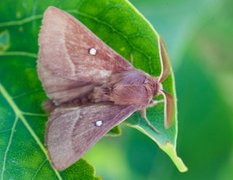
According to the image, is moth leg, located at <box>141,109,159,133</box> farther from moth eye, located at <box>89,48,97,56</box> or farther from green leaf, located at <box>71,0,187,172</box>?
moth eye, located at <box>89,48,97,56</box>

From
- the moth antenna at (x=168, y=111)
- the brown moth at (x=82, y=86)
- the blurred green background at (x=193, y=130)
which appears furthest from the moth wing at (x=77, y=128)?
the blurred green background at (x=193, y=130)

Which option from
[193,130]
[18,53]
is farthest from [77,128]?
[193,130]

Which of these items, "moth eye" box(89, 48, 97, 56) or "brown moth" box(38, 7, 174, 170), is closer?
"brown moth" box(38, 7, 174, 170)

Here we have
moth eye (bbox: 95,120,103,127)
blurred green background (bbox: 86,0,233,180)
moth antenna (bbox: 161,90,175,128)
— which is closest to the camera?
moth antenna (bbox: 161,90,175,128)

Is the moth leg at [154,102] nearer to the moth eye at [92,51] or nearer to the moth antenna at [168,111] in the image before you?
the moth antenna at [168,111]

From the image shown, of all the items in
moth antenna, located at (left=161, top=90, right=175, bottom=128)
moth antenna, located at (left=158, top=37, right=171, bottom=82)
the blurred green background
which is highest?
moth antenna, located at (left=158, top=37, right=171, bottom=82)

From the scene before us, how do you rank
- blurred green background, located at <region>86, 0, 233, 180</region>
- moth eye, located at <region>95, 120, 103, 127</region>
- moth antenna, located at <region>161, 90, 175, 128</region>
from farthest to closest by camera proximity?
1. blurred green background, located at <region>86, 0, 233, 180</region>
2. moth eye, located at <region>95, 120, 103, 127</region>
3. moth antenna, located at <region>161, 90, 175, 128</region>

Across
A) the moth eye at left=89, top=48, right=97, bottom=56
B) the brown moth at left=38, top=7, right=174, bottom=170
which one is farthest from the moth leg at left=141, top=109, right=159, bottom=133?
the moth eye at left=89, top=48, right=97, bottom=56

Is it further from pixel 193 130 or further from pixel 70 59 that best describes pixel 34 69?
pixel 193 130
